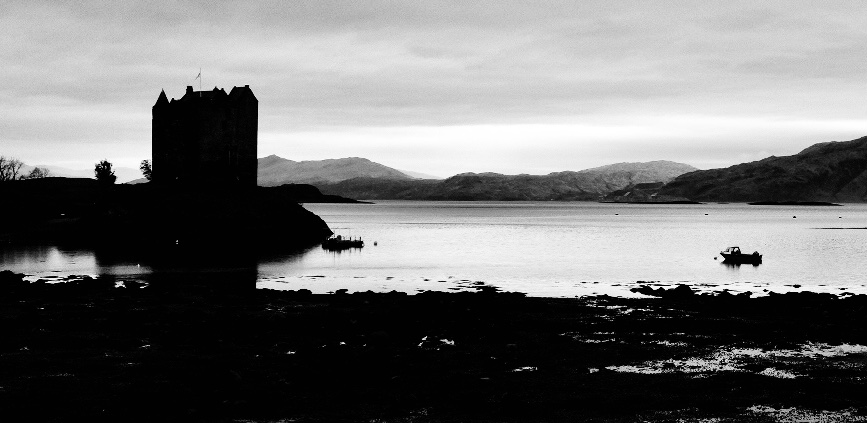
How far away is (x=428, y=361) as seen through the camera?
78.1ft

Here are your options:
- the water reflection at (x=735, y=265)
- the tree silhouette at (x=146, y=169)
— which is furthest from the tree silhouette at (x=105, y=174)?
the water reflection at (x=735, y=265)

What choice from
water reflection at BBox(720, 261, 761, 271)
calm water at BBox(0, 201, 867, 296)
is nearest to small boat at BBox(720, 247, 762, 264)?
water reflection at BBox(720, 261, 761, 271)

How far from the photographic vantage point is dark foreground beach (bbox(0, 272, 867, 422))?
60.8 feet

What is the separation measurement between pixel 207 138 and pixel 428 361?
76.7 meters

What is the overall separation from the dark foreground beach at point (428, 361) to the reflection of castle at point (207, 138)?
5859 centimetres

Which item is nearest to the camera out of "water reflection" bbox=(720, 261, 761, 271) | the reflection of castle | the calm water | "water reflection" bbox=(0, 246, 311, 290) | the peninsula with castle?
the calm water

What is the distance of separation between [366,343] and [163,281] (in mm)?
31132

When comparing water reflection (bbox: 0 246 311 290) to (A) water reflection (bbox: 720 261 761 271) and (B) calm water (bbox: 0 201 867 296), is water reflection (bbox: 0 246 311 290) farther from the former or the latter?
(A) water reflection (bbox: 720 261 761 271)

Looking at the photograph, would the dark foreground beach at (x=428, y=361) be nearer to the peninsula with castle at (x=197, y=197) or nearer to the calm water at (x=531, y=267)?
the calm water at (x=531, y=267)

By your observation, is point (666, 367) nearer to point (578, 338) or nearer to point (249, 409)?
point (578, 338)

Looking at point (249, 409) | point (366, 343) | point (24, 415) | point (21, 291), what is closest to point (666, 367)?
point (366, 343)

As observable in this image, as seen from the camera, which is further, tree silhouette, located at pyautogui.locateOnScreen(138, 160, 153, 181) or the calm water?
tree silhouette, located at pyautogui.locateOnScreen(138, 160, 153, 181)

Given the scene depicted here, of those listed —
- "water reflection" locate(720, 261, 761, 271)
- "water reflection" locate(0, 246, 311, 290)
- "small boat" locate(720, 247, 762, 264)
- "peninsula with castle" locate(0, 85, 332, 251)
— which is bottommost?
"water reflection" locate(720, 261, 761, 271)

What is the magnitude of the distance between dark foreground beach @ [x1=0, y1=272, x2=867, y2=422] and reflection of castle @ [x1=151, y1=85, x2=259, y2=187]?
5859cm
